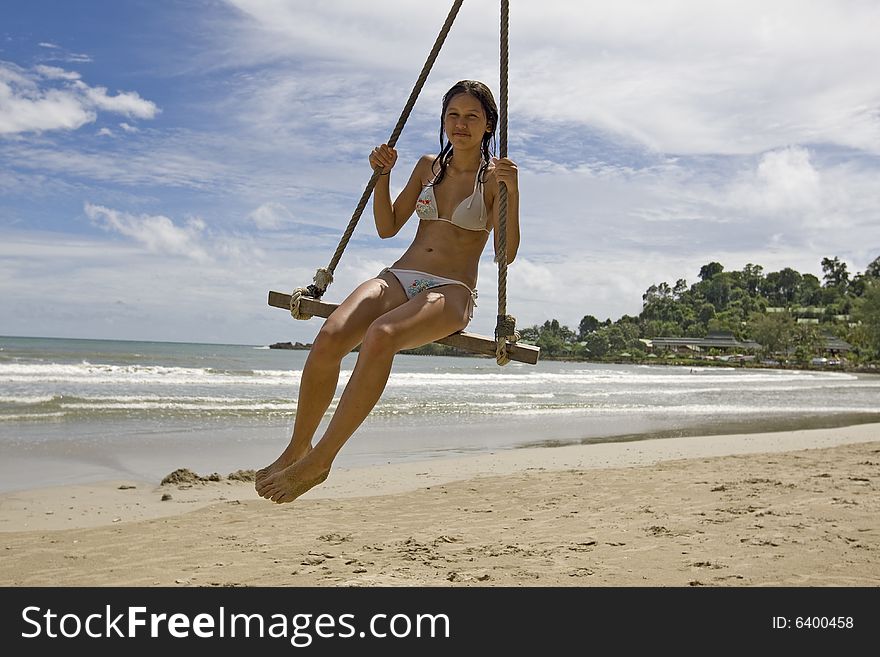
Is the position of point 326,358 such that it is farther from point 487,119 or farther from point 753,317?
point 753,317

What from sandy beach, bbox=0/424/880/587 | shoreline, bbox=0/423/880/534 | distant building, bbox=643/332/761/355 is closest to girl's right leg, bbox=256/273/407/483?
sandy beach, bbox=0/424/880/587

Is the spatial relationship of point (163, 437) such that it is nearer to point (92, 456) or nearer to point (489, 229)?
point (92, 456)

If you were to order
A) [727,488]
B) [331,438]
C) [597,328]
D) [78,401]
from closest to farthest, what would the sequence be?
[331,438]
[727,488]
[78,401]
[597,328]

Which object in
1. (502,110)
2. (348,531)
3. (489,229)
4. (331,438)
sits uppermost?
(502,110)

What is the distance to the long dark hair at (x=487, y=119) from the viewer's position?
3885mm

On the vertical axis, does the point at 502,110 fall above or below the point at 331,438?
above

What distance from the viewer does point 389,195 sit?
4020mm

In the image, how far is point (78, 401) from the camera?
1717cm

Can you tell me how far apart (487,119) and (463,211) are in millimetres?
499

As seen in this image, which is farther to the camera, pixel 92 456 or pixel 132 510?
pixel 92 456

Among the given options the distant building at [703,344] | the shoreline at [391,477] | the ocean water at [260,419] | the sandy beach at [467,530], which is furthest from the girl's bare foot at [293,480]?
the distant building at [703,344]

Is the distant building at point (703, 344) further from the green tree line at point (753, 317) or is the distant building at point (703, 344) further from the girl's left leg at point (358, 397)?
the girl's left leg at point (358, 397)
